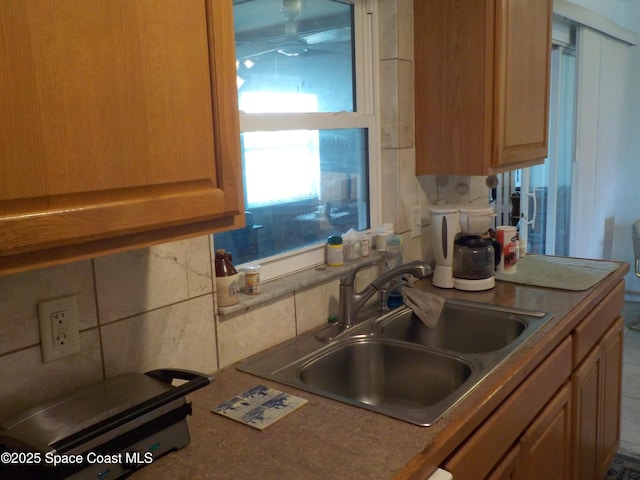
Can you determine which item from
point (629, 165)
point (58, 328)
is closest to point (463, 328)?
point (58, 328)

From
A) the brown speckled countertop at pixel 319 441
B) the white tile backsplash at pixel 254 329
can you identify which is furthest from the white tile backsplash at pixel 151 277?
the brown speckled countertop at pixel 319 441

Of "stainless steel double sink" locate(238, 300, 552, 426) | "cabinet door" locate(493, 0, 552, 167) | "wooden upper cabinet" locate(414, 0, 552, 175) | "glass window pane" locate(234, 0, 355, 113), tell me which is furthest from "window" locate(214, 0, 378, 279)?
"cabinet door" locate(493, 0, 552, 167)

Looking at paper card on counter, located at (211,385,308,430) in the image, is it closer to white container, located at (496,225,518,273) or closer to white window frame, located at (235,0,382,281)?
white window frame, located at (235,0,382,281)

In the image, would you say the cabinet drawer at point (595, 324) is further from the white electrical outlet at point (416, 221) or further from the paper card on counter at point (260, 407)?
the paper card on counter at point (260, 407)

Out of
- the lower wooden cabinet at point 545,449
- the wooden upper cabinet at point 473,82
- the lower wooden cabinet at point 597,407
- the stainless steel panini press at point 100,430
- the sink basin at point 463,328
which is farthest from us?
the wooden upper cabinet at point 473,82

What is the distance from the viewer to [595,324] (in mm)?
1986

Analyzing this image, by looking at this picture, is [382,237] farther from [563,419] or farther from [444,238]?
[563,419]

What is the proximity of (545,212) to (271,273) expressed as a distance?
2977 mm

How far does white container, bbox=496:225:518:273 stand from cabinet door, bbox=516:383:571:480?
1.87 feet

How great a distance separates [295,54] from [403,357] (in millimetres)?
998

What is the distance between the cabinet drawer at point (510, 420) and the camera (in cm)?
122

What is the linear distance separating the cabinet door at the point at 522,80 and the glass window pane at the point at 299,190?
52 cm

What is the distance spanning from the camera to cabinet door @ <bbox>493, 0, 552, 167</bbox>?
2.07m

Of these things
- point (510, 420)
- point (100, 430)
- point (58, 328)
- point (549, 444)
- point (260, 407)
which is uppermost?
point (58, 328)
